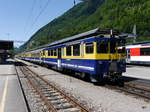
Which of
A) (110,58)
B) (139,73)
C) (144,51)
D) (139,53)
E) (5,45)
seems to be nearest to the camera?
(110,58)

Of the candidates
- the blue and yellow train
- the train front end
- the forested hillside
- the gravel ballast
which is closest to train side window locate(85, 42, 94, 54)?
the blue and yellow train

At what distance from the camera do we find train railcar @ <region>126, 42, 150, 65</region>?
25156 mm

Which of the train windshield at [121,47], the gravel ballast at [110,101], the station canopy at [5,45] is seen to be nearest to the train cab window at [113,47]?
the train windshield at [121,47]

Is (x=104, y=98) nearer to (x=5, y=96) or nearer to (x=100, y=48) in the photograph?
(x=100, y=48)

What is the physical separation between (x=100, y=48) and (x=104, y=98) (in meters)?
3.65

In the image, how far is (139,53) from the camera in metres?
26.6

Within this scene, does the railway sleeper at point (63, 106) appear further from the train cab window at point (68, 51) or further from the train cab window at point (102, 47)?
the train cab window at point (68, 51)

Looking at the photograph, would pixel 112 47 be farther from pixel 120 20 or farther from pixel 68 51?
pixel 120 20

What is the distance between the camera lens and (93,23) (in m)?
119

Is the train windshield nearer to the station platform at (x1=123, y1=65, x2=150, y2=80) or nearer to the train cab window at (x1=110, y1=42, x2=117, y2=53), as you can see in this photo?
the train cab window at (x1=110, y1=42, x2=117, y2=53)

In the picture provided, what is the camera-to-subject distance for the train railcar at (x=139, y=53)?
2516cm

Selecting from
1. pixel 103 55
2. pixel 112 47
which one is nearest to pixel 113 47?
pixel 112 47

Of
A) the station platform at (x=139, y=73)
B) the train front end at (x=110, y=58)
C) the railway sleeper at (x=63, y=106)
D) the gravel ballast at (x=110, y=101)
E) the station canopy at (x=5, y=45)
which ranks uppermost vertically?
the station canopy at (x=5, y=45)

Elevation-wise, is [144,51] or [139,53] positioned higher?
[144,51]
